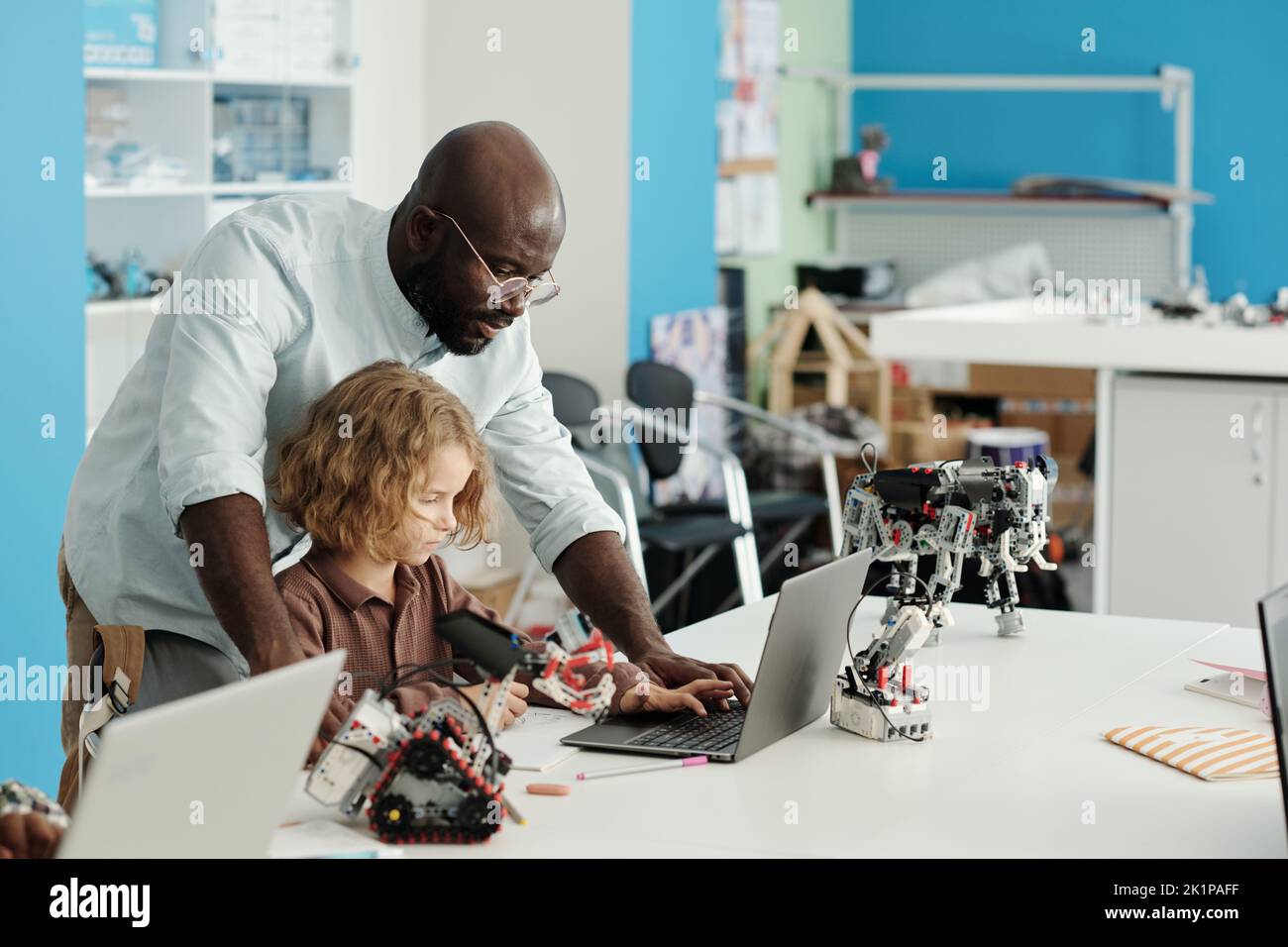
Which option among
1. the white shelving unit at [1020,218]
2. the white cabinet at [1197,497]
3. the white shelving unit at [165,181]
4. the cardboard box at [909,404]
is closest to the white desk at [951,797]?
the white cabinet at [1197,497]

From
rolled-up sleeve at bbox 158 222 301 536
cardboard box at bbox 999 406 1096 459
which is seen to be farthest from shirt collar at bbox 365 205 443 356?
cardboard box at bbox 999 406 1096 459

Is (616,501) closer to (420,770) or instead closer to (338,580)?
(338,580)

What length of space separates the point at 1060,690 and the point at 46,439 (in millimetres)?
1980

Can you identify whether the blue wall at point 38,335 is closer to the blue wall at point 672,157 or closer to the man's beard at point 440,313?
the man's beard at point 440,313

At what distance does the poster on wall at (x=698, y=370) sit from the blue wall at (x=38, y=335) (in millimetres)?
2121

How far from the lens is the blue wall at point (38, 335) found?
314 centimetres

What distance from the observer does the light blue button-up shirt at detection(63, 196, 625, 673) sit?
6.48 feet

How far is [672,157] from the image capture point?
5219mm

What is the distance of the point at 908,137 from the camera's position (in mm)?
7484

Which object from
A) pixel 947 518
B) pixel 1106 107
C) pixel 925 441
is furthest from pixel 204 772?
pixel 1106 107

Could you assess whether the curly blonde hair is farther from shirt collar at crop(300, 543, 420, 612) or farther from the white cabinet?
the white cabinet

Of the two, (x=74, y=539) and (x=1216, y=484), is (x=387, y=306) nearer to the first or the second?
(x=74, y=539)
